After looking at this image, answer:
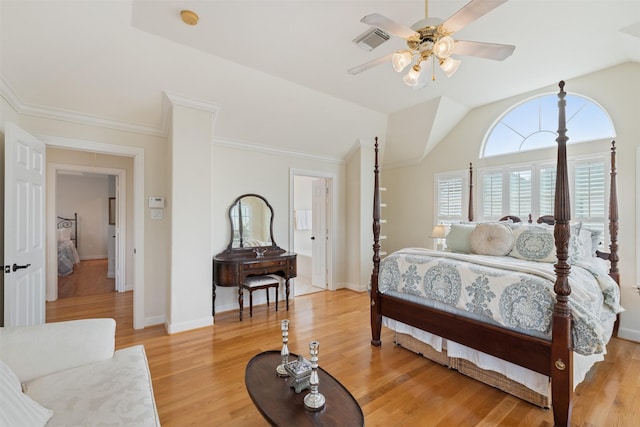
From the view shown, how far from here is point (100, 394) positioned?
1.32 meters

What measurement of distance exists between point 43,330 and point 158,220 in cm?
206

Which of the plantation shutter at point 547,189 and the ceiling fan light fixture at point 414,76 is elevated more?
the ceiling fan light fixture at point 414,76

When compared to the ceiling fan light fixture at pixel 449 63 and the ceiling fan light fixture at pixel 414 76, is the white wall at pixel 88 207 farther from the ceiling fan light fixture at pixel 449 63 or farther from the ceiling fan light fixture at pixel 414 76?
the ceiling fan light fixture at pixel 449 63

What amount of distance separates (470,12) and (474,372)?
2.61 meters

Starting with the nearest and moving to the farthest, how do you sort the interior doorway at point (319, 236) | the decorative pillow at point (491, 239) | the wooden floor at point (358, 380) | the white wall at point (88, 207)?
the wooden floor at point (358, 380), the decorative pillow at point (491, 239), the interior doorway at point (319, 236), the white wall at point (88, 207)

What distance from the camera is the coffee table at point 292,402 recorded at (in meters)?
1.28

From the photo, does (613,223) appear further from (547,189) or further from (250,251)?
(250,251)

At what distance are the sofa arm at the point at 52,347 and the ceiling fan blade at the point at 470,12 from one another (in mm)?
2886

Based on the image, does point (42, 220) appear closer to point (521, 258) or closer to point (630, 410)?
point (521, 258)

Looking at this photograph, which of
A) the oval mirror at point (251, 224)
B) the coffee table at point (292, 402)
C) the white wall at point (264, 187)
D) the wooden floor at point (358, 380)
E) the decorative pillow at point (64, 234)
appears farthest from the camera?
the decorative pillow at point (64, 234)

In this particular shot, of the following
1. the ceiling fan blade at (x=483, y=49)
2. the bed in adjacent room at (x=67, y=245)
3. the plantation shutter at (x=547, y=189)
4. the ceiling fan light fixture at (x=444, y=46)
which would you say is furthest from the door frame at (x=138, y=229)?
the plantation shutter at (x=547, y=189)

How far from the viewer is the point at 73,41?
2.35m

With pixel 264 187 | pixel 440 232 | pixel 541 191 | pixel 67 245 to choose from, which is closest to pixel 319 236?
pixel 264 187

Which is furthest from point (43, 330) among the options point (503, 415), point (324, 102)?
point (324, 102)
